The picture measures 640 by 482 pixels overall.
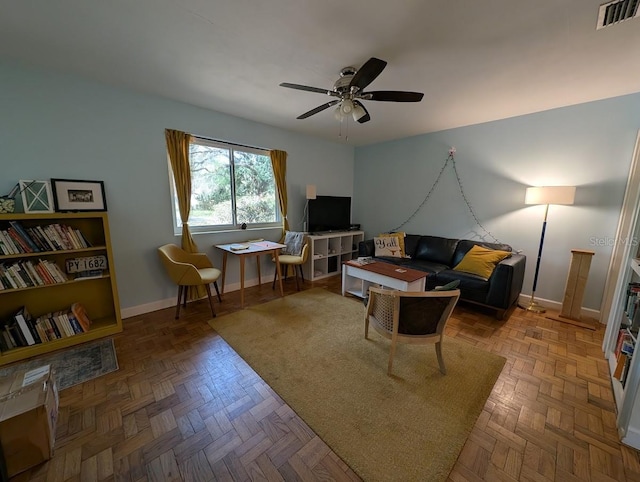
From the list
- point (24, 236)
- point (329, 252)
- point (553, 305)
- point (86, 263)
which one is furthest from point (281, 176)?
point (553, 305)

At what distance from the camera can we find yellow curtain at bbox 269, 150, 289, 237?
152 inches

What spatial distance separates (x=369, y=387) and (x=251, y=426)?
85 centimetres

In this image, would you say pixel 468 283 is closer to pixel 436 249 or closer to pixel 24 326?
pixel 436 249

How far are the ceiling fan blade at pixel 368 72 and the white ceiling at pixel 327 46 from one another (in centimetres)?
24

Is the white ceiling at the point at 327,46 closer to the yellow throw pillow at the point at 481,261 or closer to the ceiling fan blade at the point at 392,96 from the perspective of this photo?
the ceiling fan blade at the point at 392,96

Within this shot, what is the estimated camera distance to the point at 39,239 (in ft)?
6.89

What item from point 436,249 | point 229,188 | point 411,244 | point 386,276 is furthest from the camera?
point 411,244

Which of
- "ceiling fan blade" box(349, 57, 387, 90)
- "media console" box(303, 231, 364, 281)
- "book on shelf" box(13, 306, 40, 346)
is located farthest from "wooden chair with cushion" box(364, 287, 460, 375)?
"book on shelf" box(13, 306, 40, 346)

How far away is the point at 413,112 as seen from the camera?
3100 millimetres

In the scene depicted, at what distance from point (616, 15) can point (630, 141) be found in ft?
6.15

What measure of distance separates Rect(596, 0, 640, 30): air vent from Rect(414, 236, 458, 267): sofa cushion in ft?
8.67

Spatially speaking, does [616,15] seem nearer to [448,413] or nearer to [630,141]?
[630,141]

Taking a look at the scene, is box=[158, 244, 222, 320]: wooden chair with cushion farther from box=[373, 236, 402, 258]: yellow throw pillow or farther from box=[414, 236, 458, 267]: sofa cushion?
box=[414, 236, 458, 267]: sofa cushion

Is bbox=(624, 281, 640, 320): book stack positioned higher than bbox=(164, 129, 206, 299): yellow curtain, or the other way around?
bbox=(164, 129, 206, 299): yellow curtain
